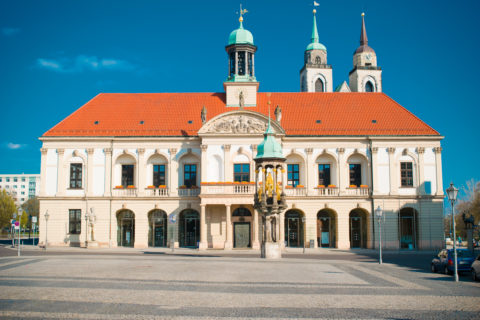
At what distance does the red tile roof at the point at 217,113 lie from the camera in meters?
48.7

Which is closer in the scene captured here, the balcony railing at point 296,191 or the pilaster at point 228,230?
the pilaster at point 228,230

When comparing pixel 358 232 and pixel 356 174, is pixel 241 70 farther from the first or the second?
pixel 358 232

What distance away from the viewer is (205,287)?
1894 cm

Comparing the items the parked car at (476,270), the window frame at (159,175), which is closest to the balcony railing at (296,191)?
the window frame at (159,175)

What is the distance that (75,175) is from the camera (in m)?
48.7

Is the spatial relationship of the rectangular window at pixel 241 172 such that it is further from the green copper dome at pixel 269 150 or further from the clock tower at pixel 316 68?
the clock tower at pixel 316 68

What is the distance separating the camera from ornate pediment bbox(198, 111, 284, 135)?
46594 mm

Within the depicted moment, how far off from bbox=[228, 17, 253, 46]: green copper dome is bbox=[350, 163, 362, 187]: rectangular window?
16.0m

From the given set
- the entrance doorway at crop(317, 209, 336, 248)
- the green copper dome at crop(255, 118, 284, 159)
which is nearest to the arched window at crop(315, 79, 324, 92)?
the entrance doorway at crop(317, 209, 336, 248)

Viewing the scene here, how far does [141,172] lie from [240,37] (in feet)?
54.4

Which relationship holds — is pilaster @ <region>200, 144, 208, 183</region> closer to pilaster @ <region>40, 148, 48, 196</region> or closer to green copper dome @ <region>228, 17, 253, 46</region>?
green copper dome @ <region>228, 17, 253, 46</region>

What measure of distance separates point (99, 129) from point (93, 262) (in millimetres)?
21916

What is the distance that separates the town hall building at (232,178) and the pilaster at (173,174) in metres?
0.09

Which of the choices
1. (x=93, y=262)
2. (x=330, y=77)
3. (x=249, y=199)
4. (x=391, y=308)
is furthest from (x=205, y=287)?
(x=330, y=77)
